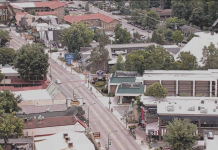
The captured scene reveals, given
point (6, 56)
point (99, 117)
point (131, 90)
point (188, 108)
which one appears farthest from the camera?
point (6, 56)

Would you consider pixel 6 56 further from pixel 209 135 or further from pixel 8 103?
pixel 209 135

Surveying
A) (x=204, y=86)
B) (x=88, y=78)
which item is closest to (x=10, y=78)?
(x=88, y=78)

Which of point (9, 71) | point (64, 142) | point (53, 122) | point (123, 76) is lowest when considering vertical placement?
point (9, 71)

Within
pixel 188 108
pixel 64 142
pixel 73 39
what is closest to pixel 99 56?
pixel 73 39

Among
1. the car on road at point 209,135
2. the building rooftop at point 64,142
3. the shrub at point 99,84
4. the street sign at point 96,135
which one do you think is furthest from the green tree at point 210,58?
the building rooftop at point 64,142

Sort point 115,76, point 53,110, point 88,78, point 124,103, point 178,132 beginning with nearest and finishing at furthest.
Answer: point 178,132
point 53,110
point 124,103
point 115,76
point 88,78

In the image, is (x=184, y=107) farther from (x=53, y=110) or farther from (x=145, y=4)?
(x=145, y=4)

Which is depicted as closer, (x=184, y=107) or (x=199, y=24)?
(x=184, y=107)

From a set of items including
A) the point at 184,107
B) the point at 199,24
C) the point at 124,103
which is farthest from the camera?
the point at 199,24
